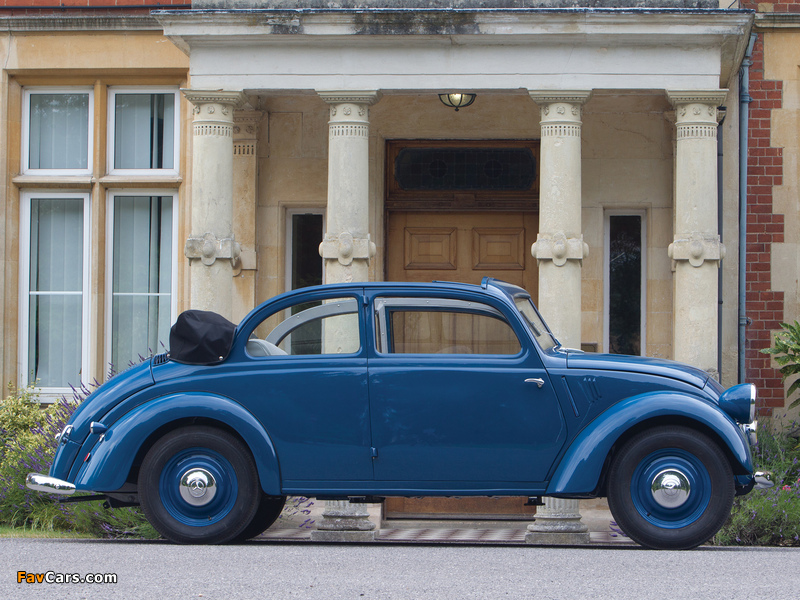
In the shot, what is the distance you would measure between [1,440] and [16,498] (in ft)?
7.01

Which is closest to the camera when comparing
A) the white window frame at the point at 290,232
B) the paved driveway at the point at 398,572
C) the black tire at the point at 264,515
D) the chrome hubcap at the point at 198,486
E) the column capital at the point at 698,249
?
the paved driveway at the point at 398,572

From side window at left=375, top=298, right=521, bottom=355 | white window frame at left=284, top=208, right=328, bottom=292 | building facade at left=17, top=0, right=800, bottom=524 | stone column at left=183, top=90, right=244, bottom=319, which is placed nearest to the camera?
side window at left=375, top=298, right=521, bottom=355

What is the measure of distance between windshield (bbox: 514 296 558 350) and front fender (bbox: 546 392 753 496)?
2.27 feet

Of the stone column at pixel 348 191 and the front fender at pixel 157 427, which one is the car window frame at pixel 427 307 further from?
the stone column at pixel 348 191

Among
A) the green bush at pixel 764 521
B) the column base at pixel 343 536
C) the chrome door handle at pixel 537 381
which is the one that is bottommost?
the column base at pixel 343 536

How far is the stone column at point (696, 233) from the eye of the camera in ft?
34.8

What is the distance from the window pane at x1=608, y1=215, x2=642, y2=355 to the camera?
13.1 meters

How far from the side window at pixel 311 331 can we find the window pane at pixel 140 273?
6899 mm

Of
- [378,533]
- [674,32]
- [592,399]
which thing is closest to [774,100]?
[674,32]

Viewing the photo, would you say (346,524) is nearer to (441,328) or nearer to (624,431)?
(441,328)

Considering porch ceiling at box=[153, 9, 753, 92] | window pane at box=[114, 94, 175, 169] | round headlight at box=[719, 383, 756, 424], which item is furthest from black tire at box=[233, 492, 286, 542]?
window pane at box=[114, 94, 175, 169]

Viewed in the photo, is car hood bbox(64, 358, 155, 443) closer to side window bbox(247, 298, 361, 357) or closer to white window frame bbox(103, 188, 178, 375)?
side window bbox(247, 298, 361, 357)

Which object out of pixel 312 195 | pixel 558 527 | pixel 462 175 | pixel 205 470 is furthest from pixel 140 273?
pixel 205 470

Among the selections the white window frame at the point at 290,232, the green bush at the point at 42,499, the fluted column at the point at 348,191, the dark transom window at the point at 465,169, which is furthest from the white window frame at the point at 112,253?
the fluted column at the point at 348,191
